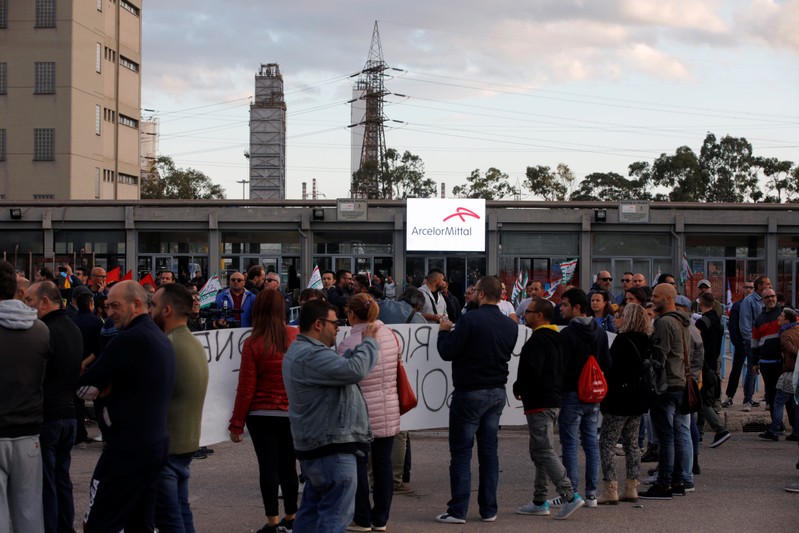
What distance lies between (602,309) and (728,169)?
7058 centimetres

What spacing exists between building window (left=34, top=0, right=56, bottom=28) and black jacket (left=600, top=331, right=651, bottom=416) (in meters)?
54.3

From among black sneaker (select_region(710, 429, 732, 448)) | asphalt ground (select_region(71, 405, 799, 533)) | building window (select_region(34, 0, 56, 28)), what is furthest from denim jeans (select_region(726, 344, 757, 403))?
building window (select_region(34, 0, 56, 28))

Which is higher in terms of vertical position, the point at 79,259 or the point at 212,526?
the point at 79,259

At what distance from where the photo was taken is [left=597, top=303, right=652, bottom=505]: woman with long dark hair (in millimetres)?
9336

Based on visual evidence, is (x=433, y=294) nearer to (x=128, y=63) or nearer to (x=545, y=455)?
(x=545, y=455)

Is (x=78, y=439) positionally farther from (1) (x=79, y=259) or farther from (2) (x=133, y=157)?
(2) (x=133, y=157)

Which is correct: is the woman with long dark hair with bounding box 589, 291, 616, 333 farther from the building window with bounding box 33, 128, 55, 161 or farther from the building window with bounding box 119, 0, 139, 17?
the building window with bounding box 119, 0, 139, 17

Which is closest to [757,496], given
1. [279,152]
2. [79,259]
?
[79,259]

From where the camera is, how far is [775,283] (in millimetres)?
41281

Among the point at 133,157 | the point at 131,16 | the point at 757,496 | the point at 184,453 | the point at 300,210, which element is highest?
the point at 131,16

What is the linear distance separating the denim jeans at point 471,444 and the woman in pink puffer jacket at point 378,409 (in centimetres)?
67

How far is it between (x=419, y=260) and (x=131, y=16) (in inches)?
1366

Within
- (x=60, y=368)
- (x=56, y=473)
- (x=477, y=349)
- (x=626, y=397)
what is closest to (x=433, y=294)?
(x=626, y=397)

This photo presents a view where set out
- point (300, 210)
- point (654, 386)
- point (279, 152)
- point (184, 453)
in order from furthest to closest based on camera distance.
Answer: point (279, 152) < point (300, 210) < point (654, 386) < point (184, 453)
